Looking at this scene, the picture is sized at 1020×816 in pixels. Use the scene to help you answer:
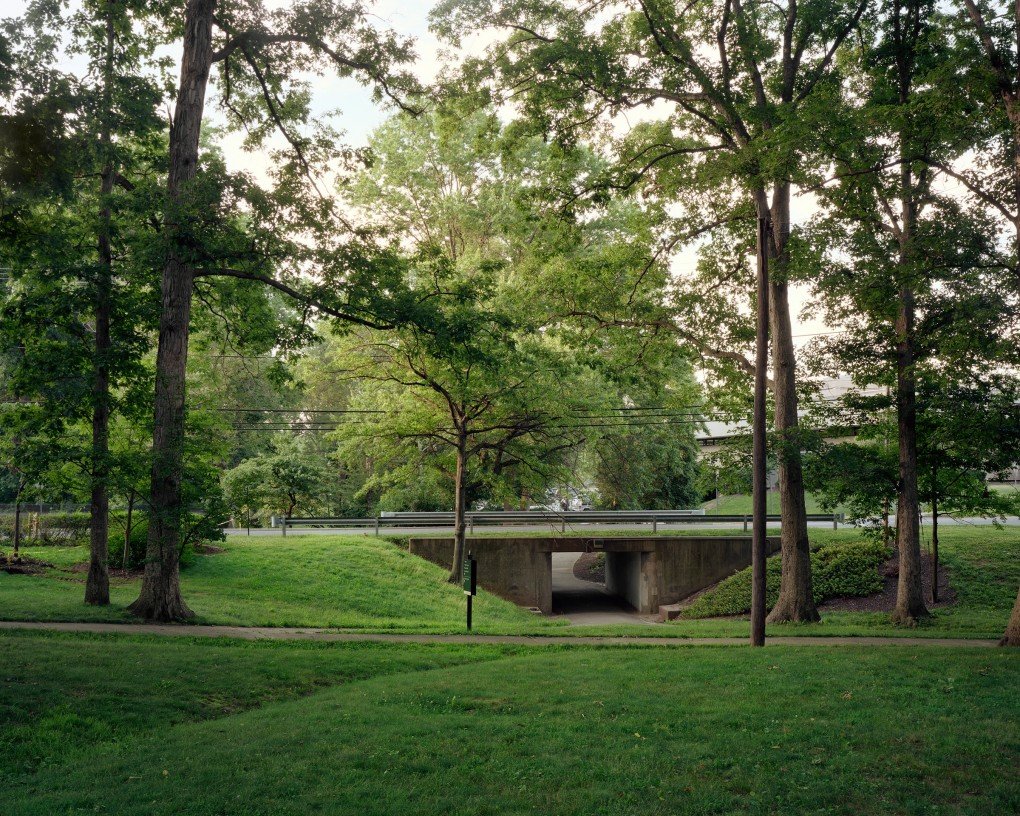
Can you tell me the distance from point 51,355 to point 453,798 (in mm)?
13198

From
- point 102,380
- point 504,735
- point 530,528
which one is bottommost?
point 504,735

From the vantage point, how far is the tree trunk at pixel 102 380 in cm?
1535

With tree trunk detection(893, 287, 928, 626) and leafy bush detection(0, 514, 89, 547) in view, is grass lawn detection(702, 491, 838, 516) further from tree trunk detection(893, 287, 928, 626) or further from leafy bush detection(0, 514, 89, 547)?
leafy bush detection(0, 514, 89, 547)

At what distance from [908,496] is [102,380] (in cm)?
1775

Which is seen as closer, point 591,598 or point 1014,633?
point 1014,633

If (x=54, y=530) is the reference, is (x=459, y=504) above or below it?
above

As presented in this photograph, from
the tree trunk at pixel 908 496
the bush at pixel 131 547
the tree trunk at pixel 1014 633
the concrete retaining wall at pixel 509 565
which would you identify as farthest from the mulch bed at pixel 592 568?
the tree trunk at pixel 1014 633

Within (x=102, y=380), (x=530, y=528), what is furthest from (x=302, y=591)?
(x=530, y=528)

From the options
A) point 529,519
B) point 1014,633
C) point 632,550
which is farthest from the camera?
point 529,519

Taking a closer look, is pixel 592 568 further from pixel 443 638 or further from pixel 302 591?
pixel 443 638

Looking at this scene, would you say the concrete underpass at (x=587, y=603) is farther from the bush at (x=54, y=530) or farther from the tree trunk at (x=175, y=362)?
the bush at (x=54, y=530)

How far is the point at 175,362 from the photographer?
1501 cm

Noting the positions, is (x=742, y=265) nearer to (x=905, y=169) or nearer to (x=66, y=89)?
(x=905, y=169)

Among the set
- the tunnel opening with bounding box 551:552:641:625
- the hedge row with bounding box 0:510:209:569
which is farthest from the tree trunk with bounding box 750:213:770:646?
the hedge row with bounding box 0:510:209:569
